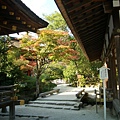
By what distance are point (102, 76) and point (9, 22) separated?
3234 millimetres

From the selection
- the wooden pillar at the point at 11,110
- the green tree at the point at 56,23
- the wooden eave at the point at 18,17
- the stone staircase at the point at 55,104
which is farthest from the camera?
the green tree at the point at 56,23

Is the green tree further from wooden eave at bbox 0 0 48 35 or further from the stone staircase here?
wooden eave at bbox 0 0 48 35

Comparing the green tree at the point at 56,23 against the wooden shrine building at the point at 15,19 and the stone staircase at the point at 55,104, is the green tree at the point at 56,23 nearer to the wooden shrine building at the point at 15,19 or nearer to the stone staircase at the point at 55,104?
the stone staircase at the point at 55,104

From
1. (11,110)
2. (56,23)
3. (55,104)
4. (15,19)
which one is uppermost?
(56,23)

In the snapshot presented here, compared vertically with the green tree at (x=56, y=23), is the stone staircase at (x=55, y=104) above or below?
below

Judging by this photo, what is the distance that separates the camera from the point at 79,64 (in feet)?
68.7

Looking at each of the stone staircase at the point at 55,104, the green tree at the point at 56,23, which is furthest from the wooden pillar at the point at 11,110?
the green tree at the point at 56,23

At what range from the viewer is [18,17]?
438 centimetres

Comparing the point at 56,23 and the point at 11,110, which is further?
the point at 56,23

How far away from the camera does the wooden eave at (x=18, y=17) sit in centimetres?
391

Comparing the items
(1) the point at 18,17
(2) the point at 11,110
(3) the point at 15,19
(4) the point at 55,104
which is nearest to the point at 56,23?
(4) the point at 55,104

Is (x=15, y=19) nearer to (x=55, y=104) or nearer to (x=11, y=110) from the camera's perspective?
(x=11, y=110)

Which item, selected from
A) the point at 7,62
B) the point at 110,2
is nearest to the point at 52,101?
the point at 7,62

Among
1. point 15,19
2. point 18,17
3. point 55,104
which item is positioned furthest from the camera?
point 55,104
